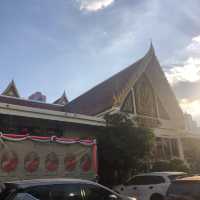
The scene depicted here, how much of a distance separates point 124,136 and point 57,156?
3735 mm

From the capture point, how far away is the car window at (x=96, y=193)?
5.14 m

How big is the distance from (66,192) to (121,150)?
6993 mm

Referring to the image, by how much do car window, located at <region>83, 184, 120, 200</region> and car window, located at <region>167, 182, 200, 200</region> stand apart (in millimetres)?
1360

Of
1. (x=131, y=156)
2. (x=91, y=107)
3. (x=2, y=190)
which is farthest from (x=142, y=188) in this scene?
(x=91, y=107)

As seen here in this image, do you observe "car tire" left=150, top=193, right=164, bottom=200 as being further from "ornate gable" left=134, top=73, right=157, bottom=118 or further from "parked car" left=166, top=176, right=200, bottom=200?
"ornate gable" left=134, top=73, right=157, bottom=118

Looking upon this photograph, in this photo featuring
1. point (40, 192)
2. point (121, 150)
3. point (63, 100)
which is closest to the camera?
point (40, 192)

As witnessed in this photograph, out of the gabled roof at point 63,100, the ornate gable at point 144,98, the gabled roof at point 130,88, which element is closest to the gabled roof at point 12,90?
the gabled roof at point 63,100

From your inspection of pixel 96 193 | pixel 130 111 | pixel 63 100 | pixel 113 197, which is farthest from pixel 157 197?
pixel 63 100

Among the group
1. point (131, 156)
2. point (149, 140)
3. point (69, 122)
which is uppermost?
point (69, 122)

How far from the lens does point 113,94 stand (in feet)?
53.3

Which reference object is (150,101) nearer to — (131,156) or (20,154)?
(131,156)

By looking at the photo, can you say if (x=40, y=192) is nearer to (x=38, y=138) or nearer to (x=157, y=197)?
(x=38, y=138)

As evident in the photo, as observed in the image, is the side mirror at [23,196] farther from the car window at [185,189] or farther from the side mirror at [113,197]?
the car window at [185,189]

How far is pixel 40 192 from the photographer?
14.8 ft
